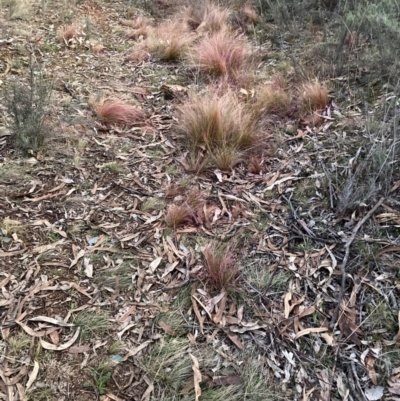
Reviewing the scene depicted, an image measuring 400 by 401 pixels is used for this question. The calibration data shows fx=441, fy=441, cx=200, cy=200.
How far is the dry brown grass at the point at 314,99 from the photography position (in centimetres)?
365

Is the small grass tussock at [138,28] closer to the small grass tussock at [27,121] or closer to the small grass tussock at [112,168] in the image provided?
the small grass tussock at [27,121]

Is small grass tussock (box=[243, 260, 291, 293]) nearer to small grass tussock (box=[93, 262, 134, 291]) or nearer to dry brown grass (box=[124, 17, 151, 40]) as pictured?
small grass tussock (box=[93, 262, 134, 291])

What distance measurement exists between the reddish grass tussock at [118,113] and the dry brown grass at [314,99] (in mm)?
1367

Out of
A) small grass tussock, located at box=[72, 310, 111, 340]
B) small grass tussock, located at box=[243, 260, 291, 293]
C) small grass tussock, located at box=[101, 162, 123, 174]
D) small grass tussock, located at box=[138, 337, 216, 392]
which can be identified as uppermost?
small grass tussock, located at box=[243, 260, 291, 293]

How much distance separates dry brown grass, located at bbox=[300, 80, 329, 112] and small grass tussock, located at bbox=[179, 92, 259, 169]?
563 millimetres

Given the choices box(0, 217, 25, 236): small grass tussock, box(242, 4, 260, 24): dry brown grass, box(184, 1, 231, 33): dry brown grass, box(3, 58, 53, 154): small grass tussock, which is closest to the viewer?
box(0, 217, 25, 236): small grass tussock

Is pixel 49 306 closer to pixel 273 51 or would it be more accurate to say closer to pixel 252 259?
pixel 252 259

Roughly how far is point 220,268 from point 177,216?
53cm

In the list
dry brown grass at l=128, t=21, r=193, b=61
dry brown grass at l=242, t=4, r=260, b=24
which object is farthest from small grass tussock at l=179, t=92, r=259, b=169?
dry brown grass at l=242, t=4, r=260, b=24

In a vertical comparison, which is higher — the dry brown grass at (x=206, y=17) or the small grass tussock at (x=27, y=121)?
the small grass tussock at (x=27, y=121)

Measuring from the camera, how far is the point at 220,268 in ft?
7.45

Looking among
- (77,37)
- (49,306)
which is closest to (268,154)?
(49,306)

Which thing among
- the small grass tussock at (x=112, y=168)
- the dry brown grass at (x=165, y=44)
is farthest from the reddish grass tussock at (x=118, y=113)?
the dry brown grass at (x=165, y=44)

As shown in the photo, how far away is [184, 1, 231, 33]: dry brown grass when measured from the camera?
17.4ft
